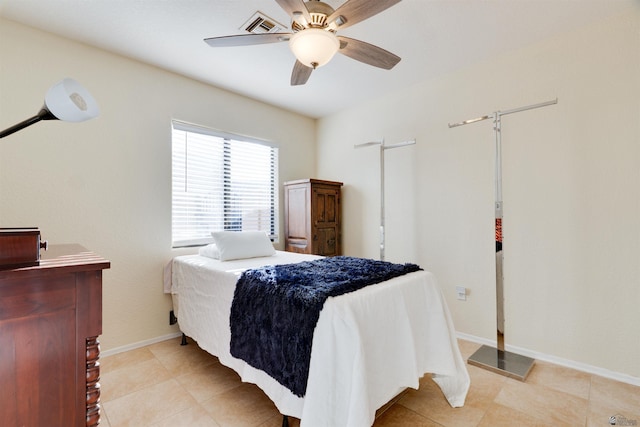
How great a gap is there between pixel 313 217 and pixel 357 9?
2360 millimetres

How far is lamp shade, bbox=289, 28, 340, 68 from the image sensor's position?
157cm

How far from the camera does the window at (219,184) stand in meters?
3.03

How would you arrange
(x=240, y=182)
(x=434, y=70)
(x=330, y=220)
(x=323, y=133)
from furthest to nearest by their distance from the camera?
(x=323, y=133), (x=330, y=220), (x=240, y=182), (x=434, y=70)

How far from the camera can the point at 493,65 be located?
8.85 feet

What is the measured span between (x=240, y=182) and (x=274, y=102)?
1.11m

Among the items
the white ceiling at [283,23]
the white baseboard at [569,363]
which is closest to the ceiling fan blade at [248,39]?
the white ceiling at [283,23]

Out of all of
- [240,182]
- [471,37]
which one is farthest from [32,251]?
[471,37]

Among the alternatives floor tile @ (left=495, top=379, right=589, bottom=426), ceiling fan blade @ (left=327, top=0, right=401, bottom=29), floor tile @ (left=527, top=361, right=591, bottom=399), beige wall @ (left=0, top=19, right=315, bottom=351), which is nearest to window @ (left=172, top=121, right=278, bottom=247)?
beige wall @ (left=0, top=19, right=315, bottom=351)

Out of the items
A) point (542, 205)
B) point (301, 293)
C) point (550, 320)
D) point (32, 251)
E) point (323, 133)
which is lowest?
point (550, 320)

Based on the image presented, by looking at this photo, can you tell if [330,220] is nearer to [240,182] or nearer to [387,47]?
[240,182]

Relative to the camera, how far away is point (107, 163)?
254cm

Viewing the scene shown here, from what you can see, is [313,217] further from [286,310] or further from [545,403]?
[545,403]

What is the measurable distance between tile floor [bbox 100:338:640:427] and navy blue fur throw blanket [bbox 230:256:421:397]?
38cm

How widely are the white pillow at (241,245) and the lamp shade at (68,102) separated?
1.58 m
